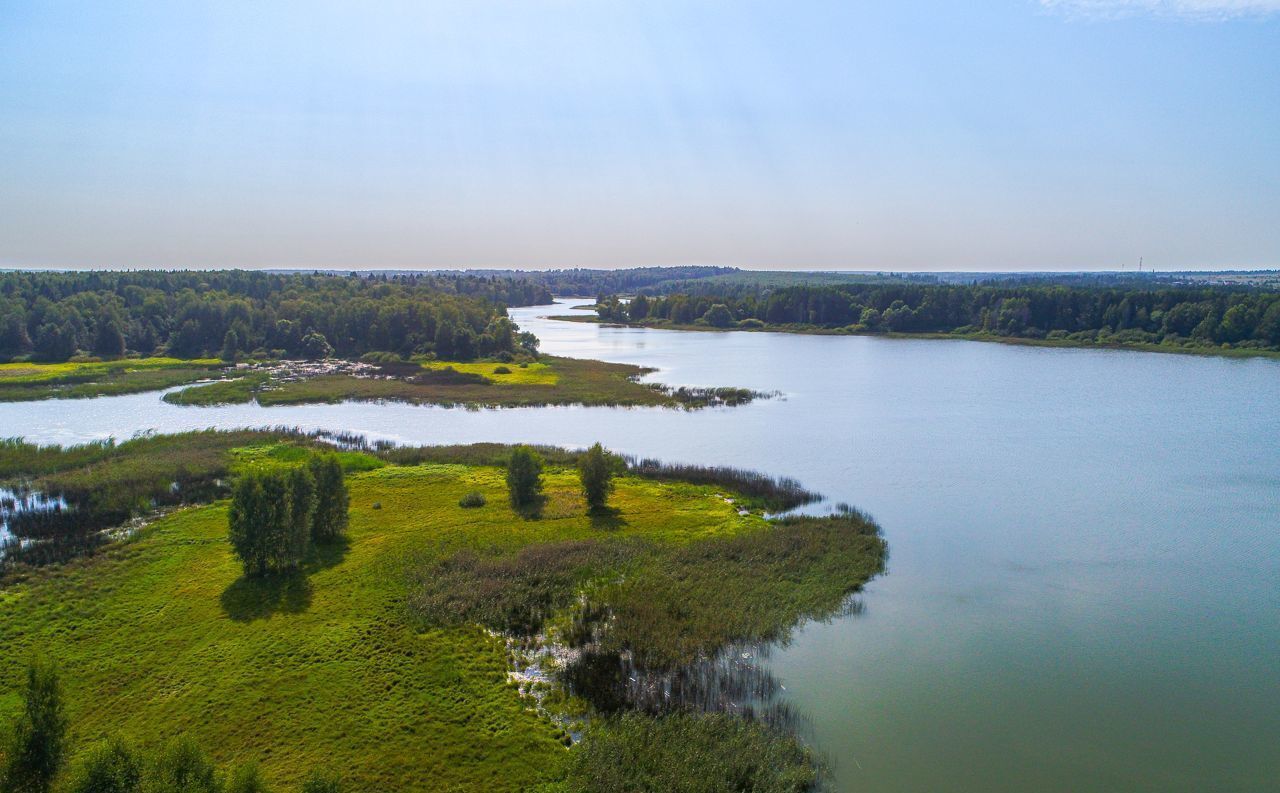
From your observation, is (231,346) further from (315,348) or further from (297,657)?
(297,657)

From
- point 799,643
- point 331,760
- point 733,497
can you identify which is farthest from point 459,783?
point 733,497

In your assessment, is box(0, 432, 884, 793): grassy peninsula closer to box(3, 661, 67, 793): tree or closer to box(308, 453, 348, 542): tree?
box(308, 453, 348, 542): tree

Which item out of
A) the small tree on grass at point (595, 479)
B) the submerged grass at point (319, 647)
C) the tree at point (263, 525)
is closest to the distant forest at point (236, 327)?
the small tree on grass at point (595, 479)

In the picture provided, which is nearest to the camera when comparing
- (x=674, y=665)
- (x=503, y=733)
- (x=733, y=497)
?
(x=503, y=733)

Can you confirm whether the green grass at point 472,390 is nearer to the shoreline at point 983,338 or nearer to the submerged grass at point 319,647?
the submerged grass at point 319,647

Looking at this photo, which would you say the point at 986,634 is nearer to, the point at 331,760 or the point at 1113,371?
the point at 331,760

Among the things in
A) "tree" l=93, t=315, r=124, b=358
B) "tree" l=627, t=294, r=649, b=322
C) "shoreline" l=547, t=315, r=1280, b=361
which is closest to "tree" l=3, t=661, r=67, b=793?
"tree" l=93, t=315, r=124, b=358

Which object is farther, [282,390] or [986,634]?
[282,390]
